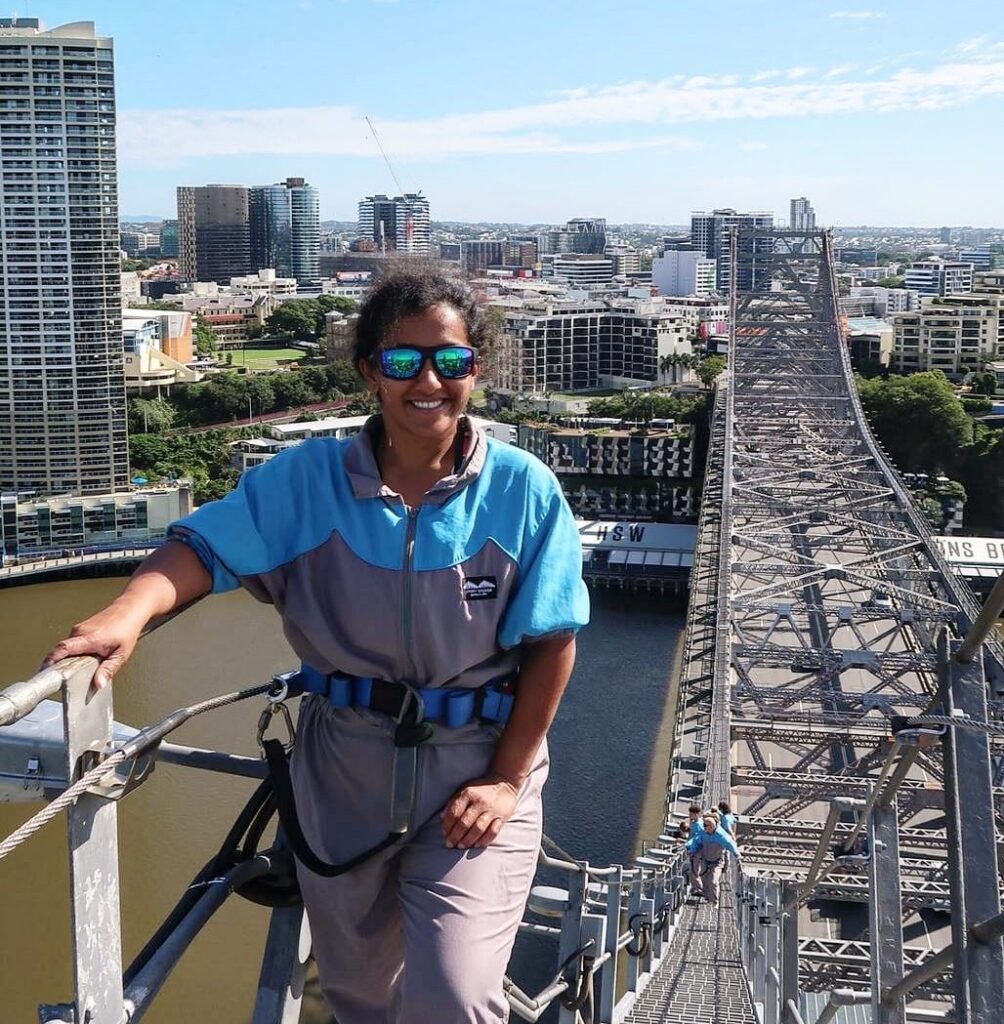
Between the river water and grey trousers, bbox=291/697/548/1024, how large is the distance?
3.41 meters

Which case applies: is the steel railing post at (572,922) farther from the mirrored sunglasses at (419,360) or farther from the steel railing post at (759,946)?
the steel railing post at (759,946)

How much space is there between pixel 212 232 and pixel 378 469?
3868 centimetres

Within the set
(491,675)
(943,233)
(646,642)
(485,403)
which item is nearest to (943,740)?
(491,675)

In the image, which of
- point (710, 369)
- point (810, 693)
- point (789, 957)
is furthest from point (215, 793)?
point (710, 369)

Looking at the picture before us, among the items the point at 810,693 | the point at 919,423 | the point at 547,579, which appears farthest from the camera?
the point at 919,423

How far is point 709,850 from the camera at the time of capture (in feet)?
9.28

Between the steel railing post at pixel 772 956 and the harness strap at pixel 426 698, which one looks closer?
the harness strap at pixel 426 698

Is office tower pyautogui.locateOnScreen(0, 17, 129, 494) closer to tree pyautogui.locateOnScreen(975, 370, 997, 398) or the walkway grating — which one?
tree pyautogui.locateOnScreen(975, 370, 997, 398)

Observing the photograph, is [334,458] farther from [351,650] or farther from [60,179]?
[60,179]

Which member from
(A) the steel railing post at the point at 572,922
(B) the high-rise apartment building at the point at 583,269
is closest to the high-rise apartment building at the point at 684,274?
(B) the high-rise apartment building at the point at 583,269

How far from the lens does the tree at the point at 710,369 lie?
1659cm

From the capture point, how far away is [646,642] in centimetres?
925

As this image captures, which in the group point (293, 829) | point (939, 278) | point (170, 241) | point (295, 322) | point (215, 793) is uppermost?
point (170, 241)

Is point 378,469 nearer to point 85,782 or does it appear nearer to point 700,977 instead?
point 85,782
